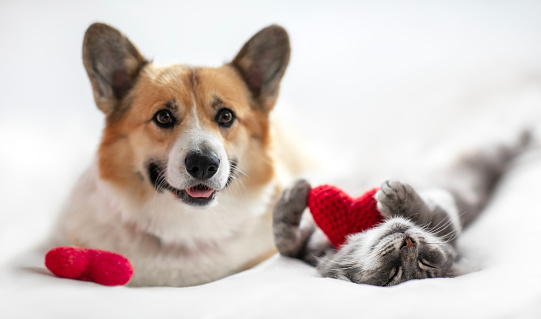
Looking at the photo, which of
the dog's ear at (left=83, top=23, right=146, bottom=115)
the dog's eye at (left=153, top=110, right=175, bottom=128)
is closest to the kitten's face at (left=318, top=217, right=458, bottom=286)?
the dog's eye at (left=153, top=110, right=175, bottom=128)

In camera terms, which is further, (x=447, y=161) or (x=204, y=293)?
(x=447, y=161)

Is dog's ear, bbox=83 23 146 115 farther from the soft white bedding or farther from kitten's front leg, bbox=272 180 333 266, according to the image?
kitten's front leg, bbox=272 180 333 266

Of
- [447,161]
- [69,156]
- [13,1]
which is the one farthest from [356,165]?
[13,1]

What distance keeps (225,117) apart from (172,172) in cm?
34

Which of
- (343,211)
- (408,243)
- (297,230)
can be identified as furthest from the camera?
(297,230)

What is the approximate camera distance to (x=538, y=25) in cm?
345

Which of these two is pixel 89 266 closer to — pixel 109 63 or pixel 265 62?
pixel 109 63

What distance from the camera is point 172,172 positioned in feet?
5.47

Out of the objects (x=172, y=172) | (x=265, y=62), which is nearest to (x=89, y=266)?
(x=172, y=172)

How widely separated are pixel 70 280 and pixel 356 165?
170 cm

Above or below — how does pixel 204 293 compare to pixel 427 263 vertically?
below

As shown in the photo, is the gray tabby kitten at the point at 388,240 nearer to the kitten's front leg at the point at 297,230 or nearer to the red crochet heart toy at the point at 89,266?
the kitten's front leg at the point at 297,230

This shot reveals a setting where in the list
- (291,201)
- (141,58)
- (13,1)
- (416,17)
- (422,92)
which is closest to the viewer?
(291,201)

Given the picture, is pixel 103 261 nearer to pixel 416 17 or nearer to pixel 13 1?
pixel 13 1
